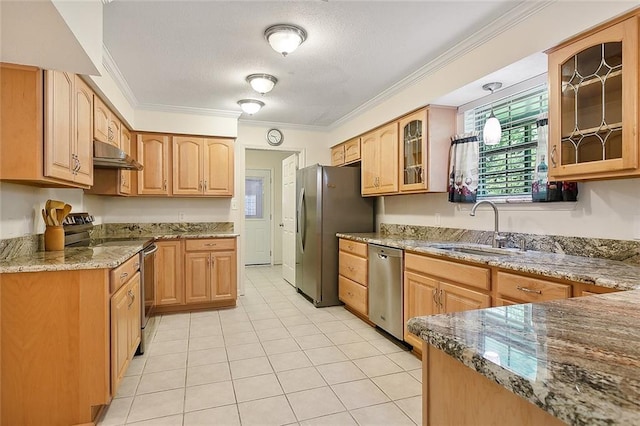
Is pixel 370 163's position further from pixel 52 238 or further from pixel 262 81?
pixel 52 238

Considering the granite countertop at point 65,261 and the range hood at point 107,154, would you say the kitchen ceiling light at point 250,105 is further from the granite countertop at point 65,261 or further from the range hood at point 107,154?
the granite countertop at point 65,261

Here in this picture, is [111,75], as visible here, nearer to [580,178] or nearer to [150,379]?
[150,379]

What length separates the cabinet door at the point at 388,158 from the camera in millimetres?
3697

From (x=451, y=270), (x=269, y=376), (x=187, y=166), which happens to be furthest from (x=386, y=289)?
(x=187, y=166)

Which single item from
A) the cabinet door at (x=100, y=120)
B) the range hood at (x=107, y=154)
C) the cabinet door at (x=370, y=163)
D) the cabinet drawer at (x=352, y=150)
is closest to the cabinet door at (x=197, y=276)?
the range hood at (x=107, y=154)

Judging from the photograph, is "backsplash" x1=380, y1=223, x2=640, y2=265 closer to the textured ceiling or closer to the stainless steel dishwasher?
the stainless steel dishwasher

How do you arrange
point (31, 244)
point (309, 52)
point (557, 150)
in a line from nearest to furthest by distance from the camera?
1. point (557, 150)
2. point (31, 244)
3. point (309, 52)

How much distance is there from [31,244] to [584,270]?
325 centimetres

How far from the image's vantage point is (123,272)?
227 cm

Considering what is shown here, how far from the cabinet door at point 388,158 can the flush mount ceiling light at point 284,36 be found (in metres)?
1.55

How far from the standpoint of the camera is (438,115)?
3254 mm

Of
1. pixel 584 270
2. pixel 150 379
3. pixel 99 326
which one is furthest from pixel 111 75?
pixel 584 270

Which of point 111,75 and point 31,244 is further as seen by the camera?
point 111,75

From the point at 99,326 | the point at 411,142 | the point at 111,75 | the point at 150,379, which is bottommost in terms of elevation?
the point at 150,379
